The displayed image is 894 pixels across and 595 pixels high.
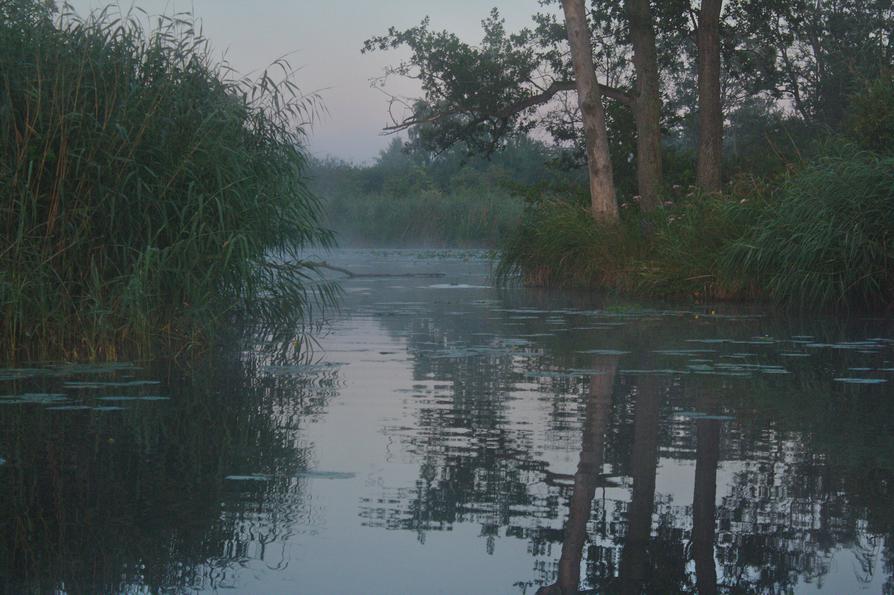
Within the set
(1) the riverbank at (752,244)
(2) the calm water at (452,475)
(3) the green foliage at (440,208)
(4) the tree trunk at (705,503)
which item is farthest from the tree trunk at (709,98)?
(4) the tree trunk at (705,503)

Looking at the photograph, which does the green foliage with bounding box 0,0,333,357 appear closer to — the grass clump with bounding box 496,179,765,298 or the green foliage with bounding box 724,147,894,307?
the green foliage with bounding box 724,147,894,307

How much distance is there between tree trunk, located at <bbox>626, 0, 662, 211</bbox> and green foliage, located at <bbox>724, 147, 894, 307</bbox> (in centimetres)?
773

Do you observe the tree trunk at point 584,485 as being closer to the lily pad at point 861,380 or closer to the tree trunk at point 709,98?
the lily pad at point 861,380

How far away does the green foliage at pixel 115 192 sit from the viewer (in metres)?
7.70

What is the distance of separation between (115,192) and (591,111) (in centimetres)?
1420

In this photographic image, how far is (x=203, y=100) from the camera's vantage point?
8.91 metres

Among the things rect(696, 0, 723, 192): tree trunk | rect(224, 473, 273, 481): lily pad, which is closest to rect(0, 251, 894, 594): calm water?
rect(224, 473, 273, 481): lily pad

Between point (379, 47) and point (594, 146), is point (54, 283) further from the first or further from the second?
point (379, 47)

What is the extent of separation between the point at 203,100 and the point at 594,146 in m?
13.2

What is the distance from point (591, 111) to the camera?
2108 cm

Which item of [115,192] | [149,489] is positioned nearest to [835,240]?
[115,192]

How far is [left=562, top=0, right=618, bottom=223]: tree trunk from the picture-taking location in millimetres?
20781

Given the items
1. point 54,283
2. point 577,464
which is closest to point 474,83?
point 54,283

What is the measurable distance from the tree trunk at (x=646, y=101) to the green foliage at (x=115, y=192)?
13.9 metres
